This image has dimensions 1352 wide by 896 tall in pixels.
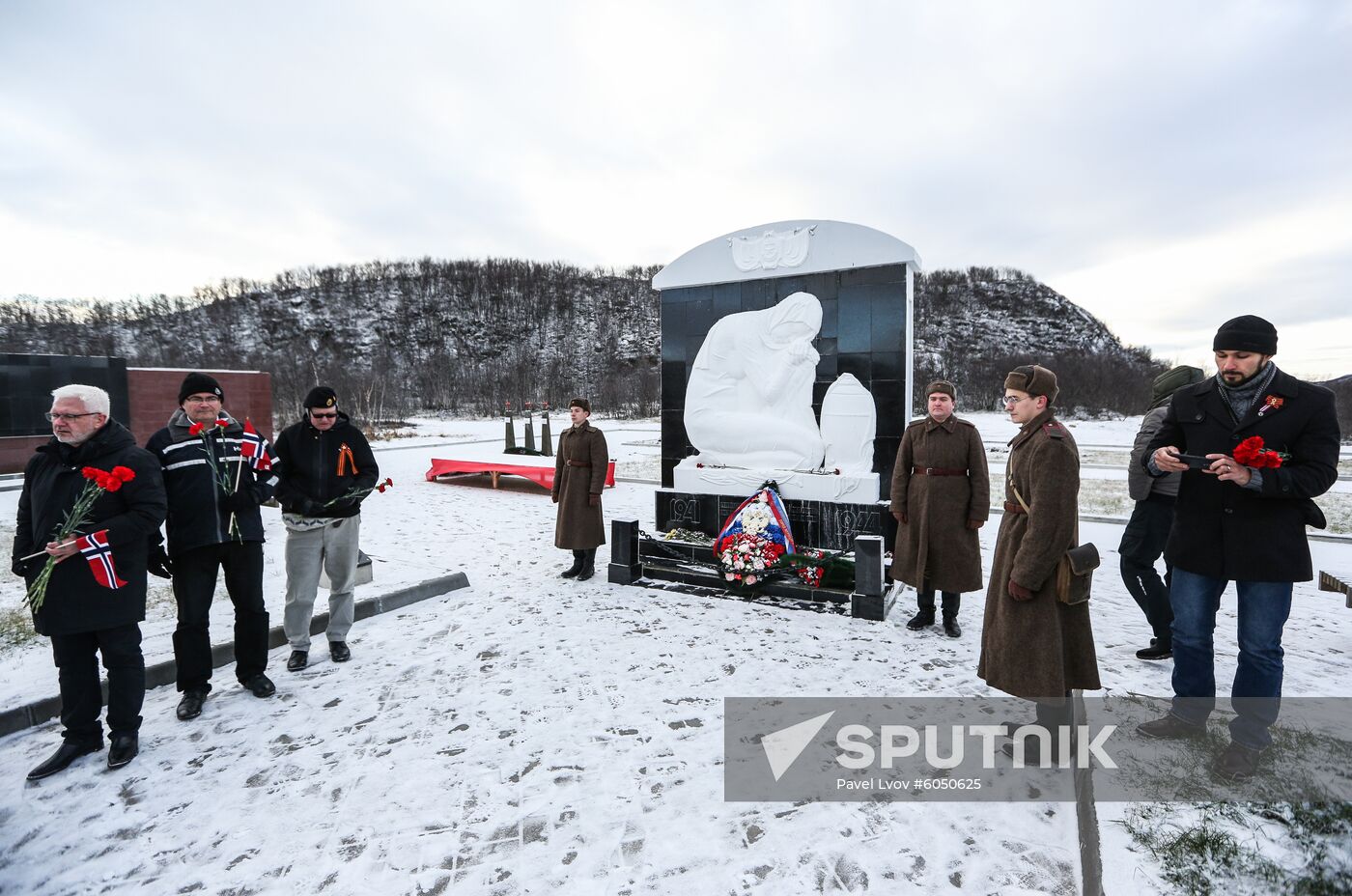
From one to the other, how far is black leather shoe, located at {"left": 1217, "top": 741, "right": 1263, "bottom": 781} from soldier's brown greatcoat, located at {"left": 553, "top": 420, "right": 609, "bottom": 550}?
13.1 ft

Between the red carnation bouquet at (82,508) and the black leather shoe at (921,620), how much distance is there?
166 inches

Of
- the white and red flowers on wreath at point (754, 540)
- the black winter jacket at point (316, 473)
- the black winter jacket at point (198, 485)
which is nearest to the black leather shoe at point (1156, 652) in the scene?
the white and red flowers on wreath at point (754, 540)

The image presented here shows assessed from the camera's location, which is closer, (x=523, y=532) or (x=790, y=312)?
(x=790, y=312)

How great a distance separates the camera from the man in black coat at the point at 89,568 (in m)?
2.44

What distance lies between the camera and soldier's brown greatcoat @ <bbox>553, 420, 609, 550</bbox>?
514cm

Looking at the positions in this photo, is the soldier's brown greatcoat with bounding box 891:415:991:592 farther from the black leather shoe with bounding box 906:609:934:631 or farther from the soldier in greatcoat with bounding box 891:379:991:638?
the black leather shoe with bounding box 906:609:934:631

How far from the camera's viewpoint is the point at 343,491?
3445 mm

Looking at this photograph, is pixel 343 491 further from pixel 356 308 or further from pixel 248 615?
pixel 356 308

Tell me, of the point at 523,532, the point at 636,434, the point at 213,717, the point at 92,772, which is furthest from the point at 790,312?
the point at 636,434

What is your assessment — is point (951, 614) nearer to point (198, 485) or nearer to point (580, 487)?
point (580, 487)

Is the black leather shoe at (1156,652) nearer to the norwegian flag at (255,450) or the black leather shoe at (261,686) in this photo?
the black leather shoe at (261,686)

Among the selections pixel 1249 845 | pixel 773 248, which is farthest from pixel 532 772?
pixel 773 248

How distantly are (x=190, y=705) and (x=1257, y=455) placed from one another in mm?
4619

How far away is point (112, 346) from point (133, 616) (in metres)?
65.1
